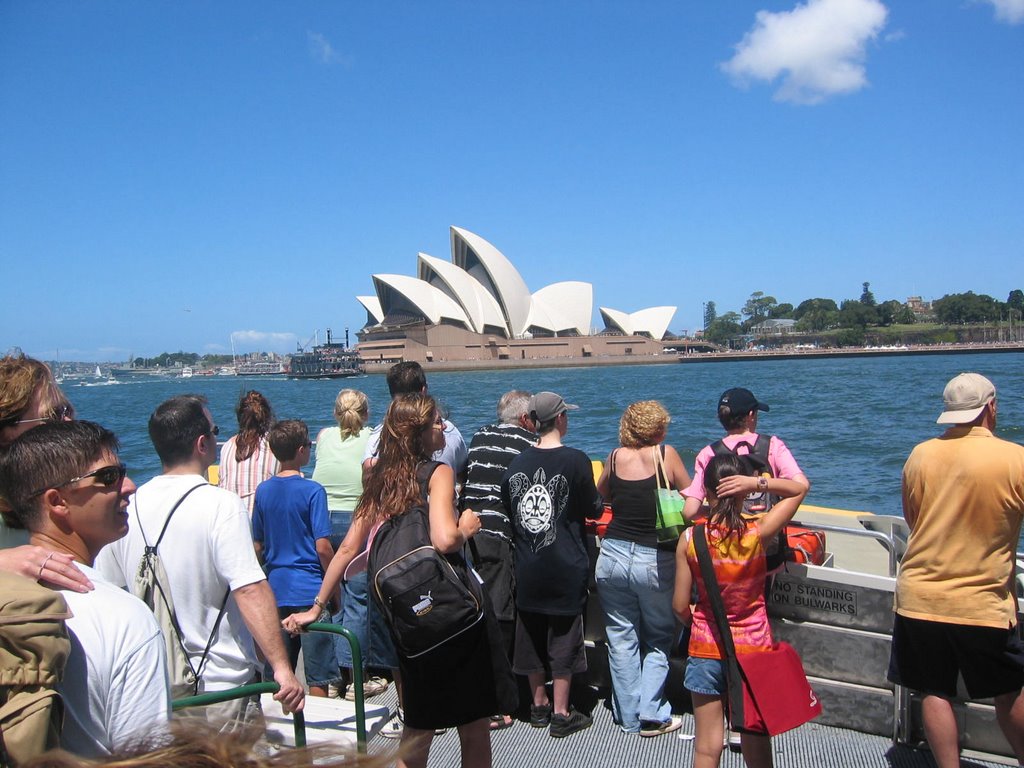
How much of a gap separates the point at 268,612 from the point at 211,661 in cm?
24

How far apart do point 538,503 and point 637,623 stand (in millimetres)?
637

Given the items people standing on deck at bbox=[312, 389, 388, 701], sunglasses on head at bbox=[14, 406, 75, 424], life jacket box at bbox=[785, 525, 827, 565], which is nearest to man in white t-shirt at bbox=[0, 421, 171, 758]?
sunglasses on head at bbox=[14, 406, 75, 424]

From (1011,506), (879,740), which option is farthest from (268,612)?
(879,740)

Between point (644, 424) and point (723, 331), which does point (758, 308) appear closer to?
point (723, 331)

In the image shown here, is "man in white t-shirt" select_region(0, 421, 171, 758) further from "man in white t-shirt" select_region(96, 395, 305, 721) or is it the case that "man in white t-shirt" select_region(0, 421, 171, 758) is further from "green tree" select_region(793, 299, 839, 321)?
"green tree" select_region(793, 299, 839, 321)

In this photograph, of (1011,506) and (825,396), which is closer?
(1011,506)

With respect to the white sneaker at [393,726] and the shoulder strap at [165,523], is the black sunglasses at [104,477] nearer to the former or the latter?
the shoulder strap at [165,523]

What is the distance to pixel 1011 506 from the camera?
207 centimetres

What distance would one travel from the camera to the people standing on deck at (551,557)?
272cm

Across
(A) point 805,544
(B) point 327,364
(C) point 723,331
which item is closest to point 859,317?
(C) point 723,331

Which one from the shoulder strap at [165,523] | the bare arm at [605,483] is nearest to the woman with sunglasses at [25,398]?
the shoulder strap at [165,523]

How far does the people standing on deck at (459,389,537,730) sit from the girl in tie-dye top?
81 centimetres

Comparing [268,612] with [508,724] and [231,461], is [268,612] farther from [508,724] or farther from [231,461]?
[231,461]

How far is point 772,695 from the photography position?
208 centimetres
